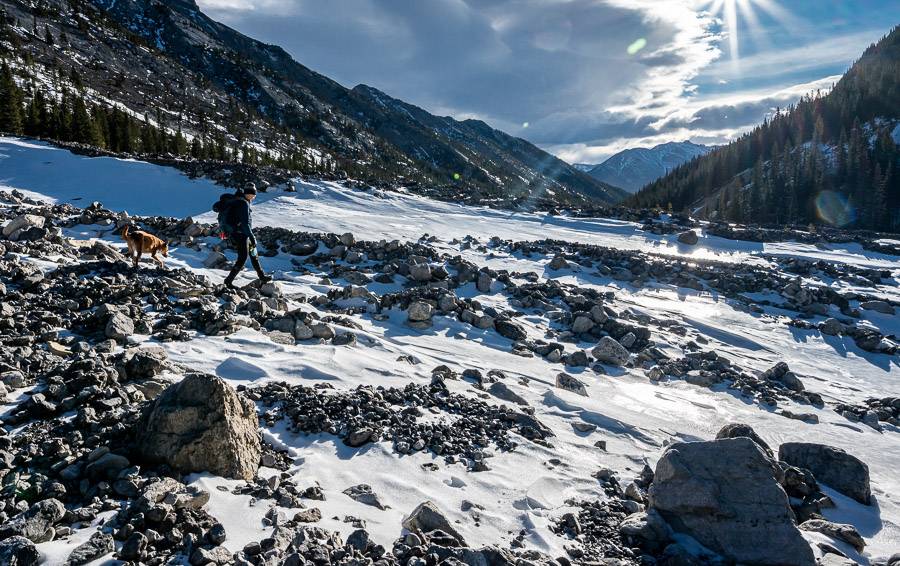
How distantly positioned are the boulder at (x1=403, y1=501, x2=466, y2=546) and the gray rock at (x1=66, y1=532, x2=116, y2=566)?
2041 millimetres

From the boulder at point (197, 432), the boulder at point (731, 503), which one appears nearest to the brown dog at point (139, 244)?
the boulder at point (197, 432)

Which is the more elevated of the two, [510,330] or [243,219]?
[243,219]

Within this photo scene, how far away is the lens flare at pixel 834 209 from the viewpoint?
6888 cm

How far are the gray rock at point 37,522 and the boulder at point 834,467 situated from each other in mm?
7800

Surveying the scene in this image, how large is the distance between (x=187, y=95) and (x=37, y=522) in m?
130

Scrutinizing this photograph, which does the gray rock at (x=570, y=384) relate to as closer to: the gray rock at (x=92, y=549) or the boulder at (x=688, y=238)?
the gray rock at (x=92, y=549)

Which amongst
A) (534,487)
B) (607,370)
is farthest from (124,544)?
(607,370)

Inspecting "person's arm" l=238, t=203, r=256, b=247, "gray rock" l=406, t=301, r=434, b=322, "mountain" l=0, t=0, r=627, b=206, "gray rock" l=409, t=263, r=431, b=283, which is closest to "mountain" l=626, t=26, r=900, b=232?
"mountain" l=0, t=0, r=627, b=206

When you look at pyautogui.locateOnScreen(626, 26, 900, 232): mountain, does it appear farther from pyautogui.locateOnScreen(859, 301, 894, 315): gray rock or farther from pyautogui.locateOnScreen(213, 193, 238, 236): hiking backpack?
pyautogui.locateOnScreen(213, 193, 238, 236): hiking backpack

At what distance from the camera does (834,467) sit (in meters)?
5.87

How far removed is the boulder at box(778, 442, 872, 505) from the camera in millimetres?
5699

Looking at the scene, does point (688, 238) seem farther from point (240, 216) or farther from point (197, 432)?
point (197, 432)

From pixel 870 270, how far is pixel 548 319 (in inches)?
801

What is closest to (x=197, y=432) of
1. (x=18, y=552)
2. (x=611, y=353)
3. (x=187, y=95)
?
(x=18, y=552)
